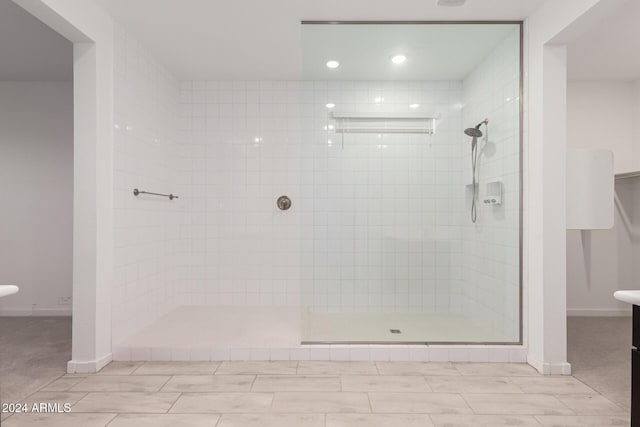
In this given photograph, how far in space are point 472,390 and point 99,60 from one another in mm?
3271

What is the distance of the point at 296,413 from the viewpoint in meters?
2.11

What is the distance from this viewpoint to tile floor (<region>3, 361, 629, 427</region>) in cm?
204

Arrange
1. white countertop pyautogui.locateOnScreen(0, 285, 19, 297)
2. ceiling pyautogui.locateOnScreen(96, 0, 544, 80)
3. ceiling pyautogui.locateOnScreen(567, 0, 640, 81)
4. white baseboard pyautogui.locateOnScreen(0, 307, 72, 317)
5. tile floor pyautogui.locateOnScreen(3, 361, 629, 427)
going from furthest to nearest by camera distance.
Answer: white baseboard pyautogui.locateOnScreen(0, 307, 72, 317), ceiling pyautogui.locateOnScreen(567, 0, 640, 81), ceiling pyautogui.locateOnScreen(96, 0, 544, 80), tile floor pyautogui.locateOnScreen(3, 361, 629, 427), white countertop pyautogui.locateOnScreen(0, 285, 19, 297)

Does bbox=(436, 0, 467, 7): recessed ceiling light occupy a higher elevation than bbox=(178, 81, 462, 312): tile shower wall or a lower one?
higher

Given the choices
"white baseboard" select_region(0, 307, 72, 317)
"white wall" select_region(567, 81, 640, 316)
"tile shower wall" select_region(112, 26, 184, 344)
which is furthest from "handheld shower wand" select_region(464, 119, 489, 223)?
"white baseboard" select_region(0, 307, 72, 317)

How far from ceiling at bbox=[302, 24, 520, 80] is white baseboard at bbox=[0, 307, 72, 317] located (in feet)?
12.1

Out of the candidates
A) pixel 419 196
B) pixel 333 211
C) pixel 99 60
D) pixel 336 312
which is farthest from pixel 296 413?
pixel 99 60

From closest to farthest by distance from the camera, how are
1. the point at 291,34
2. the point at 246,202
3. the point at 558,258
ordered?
the point at 558,258 < the point at 291,34 < the point at 246,202

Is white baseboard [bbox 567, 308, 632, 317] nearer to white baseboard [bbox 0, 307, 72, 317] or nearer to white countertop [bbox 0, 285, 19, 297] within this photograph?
white countertop [bbox 0, 285, 19, 297]

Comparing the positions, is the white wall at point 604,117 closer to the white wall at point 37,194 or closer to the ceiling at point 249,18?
the ceiling at point 249,18

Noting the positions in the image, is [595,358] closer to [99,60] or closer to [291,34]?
[291,34]

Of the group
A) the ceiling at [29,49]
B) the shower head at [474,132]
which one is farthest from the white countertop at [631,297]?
the ceiling at [29,49]

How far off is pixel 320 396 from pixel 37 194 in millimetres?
3886

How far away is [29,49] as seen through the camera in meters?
3.46
